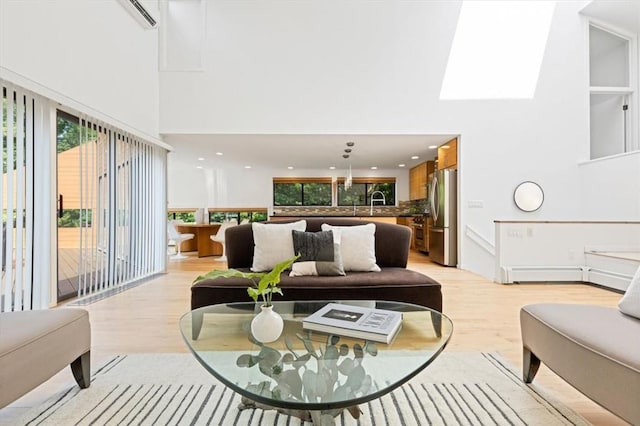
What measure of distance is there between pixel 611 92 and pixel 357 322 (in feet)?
23.2

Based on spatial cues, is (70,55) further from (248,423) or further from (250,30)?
(248,423)

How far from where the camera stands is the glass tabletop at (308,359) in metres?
1.05

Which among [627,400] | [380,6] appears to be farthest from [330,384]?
[380,6]

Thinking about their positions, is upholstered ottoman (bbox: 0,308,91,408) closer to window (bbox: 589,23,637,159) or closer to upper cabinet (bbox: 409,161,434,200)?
upper cabinet (bbox: 409,161,434,200)

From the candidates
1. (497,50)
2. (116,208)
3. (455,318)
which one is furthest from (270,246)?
(497,50)

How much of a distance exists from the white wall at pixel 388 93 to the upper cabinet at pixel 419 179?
2458 mm

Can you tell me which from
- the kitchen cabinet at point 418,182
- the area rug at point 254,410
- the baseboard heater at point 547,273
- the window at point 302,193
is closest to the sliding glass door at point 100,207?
the area rug at point 254,410

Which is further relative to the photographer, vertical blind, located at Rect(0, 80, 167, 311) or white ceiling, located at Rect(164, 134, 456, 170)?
white ceiling, located at Rect(164, 134, 456, 170)

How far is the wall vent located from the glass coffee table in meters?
4.60

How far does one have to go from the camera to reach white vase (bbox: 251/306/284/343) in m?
1.46

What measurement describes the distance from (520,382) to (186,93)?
18.6 feet

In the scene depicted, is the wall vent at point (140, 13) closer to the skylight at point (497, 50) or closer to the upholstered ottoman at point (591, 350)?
the skylight at point (497, 50)

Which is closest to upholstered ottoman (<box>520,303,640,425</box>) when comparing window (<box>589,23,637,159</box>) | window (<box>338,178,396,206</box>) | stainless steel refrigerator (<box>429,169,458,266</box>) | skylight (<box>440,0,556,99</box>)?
stainless steel refrigerator (<box>429,169,458,266</box>)

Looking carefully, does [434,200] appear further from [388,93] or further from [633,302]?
[633,302]
